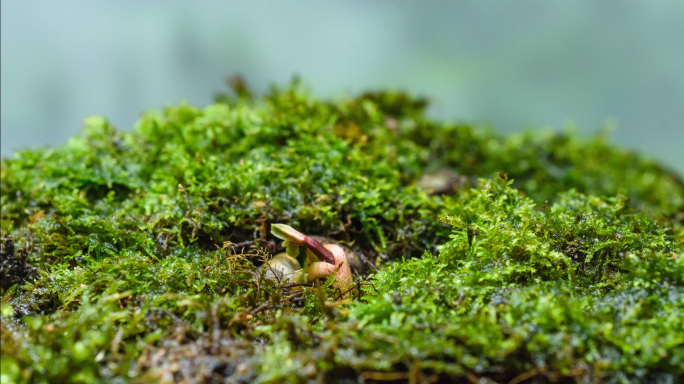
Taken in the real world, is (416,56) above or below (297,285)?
above

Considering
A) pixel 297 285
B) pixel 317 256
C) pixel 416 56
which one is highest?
pixel 416 56

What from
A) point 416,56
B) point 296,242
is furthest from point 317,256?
point 416,56

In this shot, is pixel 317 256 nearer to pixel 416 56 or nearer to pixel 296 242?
pixel 296 242

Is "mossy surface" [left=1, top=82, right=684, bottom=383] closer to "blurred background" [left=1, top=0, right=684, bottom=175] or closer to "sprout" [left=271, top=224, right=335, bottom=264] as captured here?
"sprout" [left=271, top=224, right=335, bottom=264]

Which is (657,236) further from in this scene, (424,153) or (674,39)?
(674,39)

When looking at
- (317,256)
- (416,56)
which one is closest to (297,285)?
(317,256)

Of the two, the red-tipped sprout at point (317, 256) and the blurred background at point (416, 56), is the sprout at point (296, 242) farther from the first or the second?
the blurred background at point (416, 56)

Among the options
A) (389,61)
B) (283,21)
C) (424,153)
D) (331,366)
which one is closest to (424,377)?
(331,366)

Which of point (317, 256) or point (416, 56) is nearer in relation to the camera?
point (317, 256)

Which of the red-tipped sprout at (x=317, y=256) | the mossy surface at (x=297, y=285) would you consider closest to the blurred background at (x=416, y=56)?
the mossy surface at (x=297, y=285)
